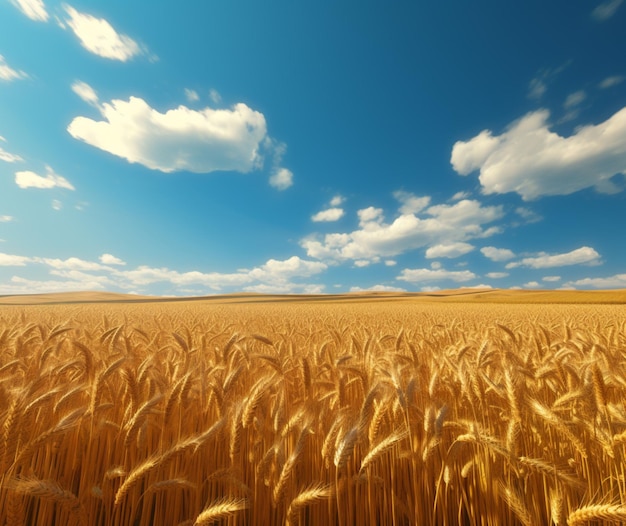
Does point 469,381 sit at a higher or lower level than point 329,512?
higher

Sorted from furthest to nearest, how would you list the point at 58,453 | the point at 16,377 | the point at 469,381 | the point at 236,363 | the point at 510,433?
the point at 236,363
the point at 16,377
the point at 469,381
the point at 58,453
the point at 510,433

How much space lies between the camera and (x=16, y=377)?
307cm

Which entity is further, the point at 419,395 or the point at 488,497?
the point at 419,395

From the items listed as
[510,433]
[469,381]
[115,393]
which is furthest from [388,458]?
[115,393]

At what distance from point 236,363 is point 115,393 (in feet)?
3.91

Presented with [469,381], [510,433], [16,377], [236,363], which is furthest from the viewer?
[236,363]

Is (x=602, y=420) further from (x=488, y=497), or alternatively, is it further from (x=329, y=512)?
(x=329, y=512)

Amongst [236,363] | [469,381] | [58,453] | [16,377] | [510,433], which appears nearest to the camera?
[510,433]

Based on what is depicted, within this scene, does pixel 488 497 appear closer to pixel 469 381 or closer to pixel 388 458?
pixel 388 458

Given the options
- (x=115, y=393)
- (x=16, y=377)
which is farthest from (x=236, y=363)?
(x=16, y=377)

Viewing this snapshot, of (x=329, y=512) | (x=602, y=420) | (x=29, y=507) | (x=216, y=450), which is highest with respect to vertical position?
(x=602, y=420)

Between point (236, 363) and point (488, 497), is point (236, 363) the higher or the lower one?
the higher one

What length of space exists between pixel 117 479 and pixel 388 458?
71.6 inches

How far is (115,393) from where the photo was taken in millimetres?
2648
